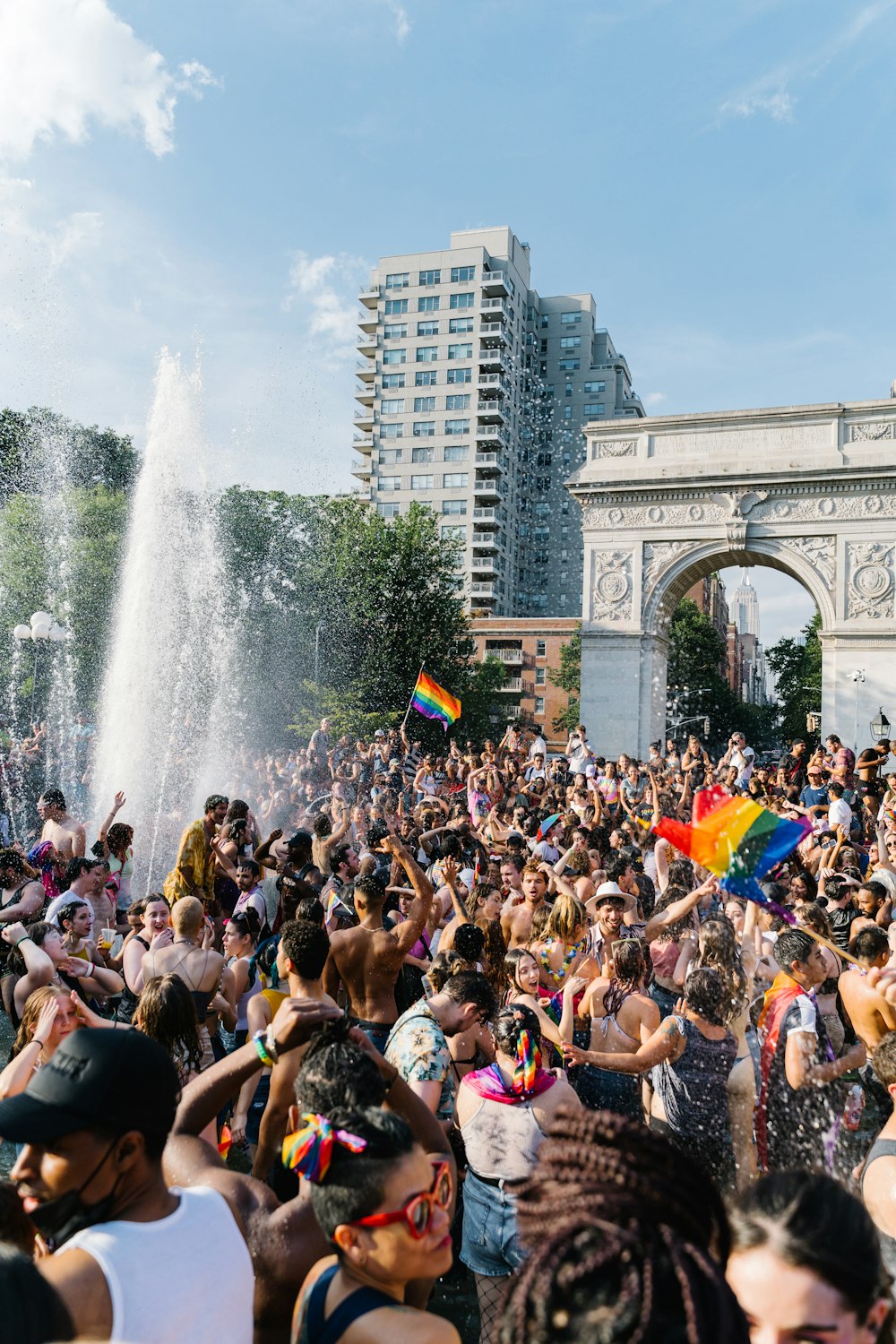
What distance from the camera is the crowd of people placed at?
182cm

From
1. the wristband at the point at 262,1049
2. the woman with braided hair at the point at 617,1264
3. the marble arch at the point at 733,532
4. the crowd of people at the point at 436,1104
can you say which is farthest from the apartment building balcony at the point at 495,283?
the woman with braided hair at the point at 617,1264

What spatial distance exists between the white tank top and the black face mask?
0.09 meters

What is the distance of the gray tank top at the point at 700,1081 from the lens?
4723mm

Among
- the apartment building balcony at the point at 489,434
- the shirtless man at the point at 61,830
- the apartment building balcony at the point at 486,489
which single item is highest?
the apartment building balcony at the point at 489,434

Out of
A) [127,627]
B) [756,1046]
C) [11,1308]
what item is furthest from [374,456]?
[11,1308]

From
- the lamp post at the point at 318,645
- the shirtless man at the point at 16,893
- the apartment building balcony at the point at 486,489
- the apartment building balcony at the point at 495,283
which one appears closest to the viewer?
the shirtless man at the point at 16,893

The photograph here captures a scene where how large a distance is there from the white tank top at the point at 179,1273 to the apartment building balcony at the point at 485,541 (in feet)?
248

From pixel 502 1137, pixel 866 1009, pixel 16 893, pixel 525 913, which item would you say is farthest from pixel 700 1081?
pixel 16 893

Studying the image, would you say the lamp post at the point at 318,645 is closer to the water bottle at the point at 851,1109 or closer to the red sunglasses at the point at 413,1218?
the water bottle at the point at 851,1109

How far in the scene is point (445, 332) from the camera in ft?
260

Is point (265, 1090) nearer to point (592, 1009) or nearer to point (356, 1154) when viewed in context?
point (592, 1009)

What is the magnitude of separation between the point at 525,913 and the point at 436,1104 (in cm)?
281

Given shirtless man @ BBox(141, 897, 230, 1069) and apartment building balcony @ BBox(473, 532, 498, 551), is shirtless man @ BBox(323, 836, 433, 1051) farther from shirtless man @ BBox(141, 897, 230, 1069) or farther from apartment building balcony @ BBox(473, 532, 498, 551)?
apartment building balcony @ BBox(473, 532, 498, 551)

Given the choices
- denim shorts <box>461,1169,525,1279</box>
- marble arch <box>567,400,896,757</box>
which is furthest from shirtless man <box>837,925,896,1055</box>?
marble arch <box>567,400,896,757</box>
